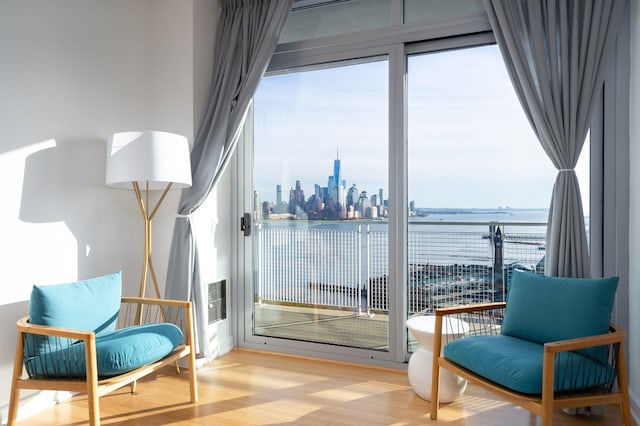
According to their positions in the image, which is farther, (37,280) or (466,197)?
(466,197)

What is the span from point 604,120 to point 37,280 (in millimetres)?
3357

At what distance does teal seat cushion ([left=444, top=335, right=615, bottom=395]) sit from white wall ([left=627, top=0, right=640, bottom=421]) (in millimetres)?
534

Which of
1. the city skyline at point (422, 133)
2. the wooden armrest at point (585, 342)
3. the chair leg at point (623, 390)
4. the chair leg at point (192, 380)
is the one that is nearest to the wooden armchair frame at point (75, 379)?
the chair leg at point (192, 380)

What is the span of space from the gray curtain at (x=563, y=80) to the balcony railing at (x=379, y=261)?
0.32m

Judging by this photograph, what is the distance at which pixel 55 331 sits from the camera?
2100mm

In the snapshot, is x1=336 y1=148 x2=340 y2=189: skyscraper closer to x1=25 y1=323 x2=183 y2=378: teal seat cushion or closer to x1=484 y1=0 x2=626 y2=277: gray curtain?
x1=484 y1=0 x2=626 y2=277: gray curtain

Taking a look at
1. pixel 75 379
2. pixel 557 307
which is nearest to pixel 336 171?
pixel 557 307

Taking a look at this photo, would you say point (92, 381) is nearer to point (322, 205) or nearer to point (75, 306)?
point (75, 306)

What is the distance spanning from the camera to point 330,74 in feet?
11.1

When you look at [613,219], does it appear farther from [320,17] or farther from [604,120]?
[320,17]

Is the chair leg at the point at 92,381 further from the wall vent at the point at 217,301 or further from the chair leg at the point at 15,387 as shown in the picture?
the wall vent at the point at 217,301

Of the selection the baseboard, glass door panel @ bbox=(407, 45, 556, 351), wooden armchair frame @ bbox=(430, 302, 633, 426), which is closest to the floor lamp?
the baseboard

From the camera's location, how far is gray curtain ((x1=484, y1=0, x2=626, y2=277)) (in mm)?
2547

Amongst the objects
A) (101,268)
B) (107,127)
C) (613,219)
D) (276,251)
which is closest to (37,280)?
(101,268)
